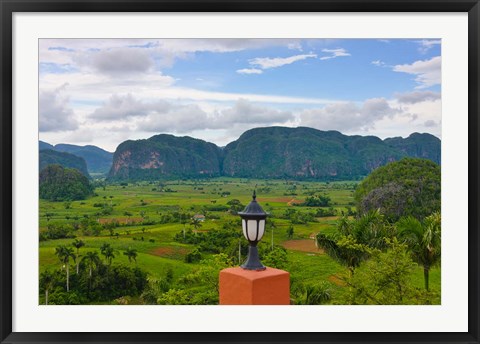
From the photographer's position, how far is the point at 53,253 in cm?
1880

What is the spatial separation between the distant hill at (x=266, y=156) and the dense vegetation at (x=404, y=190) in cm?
2527

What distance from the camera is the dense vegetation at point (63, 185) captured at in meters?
26.8

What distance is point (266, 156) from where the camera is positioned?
57.1 metres

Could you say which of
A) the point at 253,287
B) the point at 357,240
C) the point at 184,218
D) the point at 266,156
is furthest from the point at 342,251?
the point at 266,156

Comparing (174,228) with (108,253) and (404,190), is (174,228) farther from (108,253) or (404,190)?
(404,190)

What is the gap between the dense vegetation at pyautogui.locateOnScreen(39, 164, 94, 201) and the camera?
88.0ft

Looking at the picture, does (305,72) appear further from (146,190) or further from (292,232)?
(146,190)

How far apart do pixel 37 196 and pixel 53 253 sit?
1868 cm

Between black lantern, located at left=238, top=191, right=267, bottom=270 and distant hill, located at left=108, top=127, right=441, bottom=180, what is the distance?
4478 cm

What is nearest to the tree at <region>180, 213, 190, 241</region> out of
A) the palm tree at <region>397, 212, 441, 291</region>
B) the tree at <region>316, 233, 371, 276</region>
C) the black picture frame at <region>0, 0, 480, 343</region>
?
the tree at <region>316, 233, 371, 276</region>

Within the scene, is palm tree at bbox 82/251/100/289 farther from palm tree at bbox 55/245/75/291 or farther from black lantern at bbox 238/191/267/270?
black lantern at bbox 238/191/267/270

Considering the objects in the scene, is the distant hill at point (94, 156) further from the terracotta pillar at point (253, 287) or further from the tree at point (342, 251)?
the terracotta pillar at point (253, 287)

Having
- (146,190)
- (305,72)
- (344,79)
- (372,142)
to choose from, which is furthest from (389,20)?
(372,142)

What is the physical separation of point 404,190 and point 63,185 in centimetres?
2042
